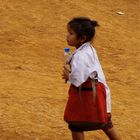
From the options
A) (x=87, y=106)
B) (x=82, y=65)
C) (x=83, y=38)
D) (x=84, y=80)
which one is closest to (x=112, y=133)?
(x=87, y=106)

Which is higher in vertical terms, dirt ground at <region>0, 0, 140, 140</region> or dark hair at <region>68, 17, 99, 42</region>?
dark hair at <region>68, 17, 99, 42</region>

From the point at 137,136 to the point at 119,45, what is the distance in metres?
4.98

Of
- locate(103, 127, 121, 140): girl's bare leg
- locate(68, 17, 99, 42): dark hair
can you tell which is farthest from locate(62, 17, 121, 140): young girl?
→ locate(103, 127, 121, 140): girl's bare leg

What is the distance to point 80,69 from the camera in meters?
3.78

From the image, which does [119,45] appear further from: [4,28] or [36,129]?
[36,129]

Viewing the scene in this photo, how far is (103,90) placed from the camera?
3.95 metres

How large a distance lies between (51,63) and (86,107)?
4857mm

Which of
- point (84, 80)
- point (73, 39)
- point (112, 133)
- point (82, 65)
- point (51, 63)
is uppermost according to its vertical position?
point (73, 39)

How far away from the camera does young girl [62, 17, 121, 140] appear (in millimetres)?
3801

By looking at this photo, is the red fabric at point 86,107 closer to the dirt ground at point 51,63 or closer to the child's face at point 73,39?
the child's face at point 73,39

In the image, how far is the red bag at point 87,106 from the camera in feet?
12.7

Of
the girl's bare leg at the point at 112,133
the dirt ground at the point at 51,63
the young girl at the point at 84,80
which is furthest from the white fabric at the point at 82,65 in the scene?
the dirt ground at the point at 51,63

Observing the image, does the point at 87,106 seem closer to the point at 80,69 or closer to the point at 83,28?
the point at 80,69

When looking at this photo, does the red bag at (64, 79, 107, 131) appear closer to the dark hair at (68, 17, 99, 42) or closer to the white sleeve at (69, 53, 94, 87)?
the white sleeve at (69, 53, 94, 87)
